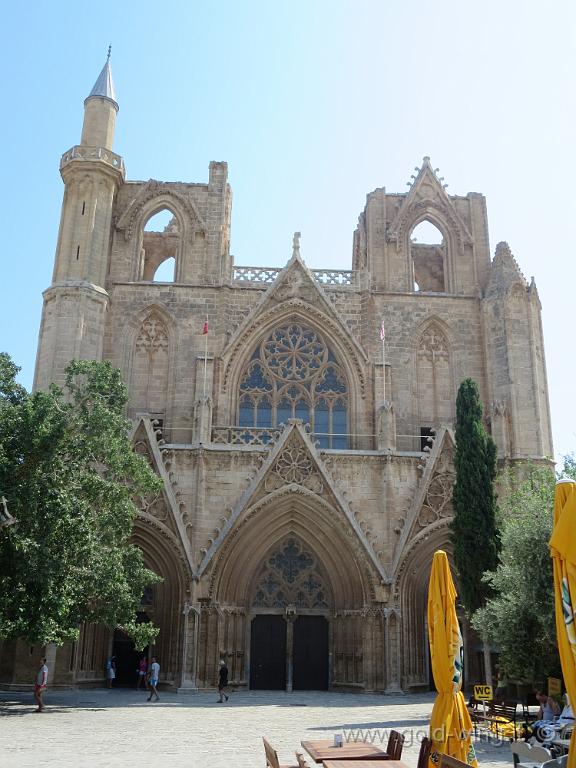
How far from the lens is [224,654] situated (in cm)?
2269

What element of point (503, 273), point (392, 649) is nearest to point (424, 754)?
point (392, 649)

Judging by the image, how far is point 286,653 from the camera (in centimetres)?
Result: 2381

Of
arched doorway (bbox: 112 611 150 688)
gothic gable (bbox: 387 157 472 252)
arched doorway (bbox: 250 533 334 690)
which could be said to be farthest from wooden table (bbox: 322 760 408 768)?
gothic gable (bbox: 387 157 472 252)

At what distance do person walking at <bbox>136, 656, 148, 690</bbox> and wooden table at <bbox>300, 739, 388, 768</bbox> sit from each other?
15.1m

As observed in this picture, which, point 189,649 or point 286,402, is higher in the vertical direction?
point 286,402

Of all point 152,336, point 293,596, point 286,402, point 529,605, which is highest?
point 152,336

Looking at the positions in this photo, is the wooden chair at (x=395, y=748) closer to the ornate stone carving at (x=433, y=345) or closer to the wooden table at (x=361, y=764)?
the wooden table at (x=361, y=764)

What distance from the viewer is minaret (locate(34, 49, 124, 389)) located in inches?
1009

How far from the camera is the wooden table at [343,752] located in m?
7.94

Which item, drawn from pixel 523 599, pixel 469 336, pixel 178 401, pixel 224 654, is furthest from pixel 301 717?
pixel 469 336

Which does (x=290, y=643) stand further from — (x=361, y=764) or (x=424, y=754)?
(x=361, y=764)

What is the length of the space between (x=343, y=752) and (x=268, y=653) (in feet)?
53.4

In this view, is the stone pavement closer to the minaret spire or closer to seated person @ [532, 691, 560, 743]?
seated person @ [532, 691, 560, 743]

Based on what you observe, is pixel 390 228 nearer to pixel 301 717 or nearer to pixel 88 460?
pixel 88 460
